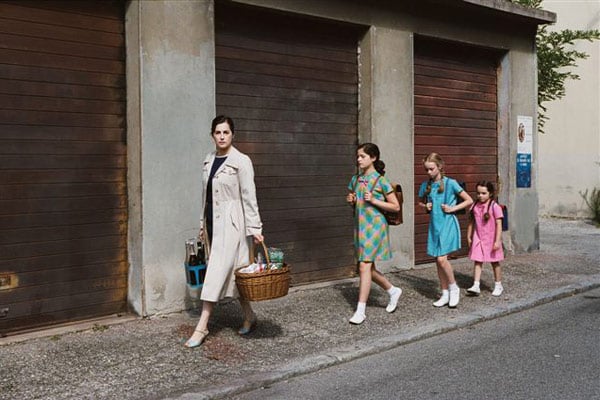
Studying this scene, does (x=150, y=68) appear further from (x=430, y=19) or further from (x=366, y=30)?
(x=430, y=19)

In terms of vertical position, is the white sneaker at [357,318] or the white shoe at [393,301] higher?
the white shoe at [393,301]

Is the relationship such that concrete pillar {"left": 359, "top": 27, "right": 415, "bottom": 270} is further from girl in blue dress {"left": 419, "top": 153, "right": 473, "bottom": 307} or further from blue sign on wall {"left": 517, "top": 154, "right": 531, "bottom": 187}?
blue sign on wall {"left": 517, "top": 154, "right": 531, "bottom": 187}

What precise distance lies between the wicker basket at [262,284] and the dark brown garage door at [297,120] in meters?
2.77

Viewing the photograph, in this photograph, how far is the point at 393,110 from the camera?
959 cm

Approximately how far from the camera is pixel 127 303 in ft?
23.2

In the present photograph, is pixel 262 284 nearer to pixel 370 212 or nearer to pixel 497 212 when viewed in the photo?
pixel 370 212

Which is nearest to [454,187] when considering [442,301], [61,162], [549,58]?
[442,301]

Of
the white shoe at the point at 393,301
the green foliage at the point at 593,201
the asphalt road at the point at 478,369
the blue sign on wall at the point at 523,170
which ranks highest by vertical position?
A: the blue sign on wall at the point at 523,170

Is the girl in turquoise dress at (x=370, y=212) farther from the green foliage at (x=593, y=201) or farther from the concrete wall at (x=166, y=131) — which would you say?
the green foliage at (x=593, y=201)

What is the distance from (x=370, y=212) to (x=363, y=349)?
1.42 metres

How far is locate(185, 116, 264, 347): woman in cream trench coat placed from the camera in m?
5.74

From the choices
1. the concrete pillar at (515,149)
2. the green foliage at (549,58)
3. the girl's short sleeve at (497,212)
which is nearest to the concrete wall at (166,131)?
the girl's short sleeve at (497,212)

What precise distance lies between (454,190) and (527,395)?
3095mm

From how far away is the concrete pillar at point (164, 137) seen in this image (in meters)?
6.87
